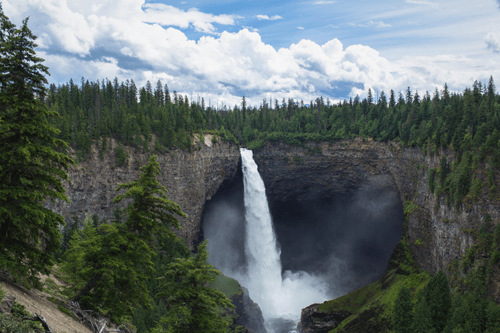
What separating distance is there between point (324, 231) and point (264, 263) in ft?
52.8

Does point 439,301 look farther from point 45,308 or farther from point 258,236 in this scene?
point 258,236

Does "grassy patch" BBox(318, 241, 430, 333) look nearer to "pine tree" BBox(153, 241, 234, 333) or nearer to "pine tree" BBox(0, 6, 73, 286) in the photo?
"pine tree" BBox(153, 241, 234, 333)

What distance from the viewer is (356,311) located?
2078 inches

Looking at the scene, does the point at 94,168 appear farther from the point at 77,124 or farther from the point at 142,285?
the point at 142,285

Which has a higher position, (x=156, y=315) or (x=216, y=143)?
(x=216, y=143)

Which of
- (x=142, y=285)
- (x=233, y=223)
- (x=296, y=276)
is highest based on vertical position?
(x=142, y=285)

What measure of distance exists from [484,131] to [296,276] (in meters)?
46.3

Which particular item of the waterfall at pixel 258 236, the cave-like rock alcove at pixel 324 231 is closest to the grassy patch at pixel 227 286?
the cave-like rock alcove at pixel 324 231

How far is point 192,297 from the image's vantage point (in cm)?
1598

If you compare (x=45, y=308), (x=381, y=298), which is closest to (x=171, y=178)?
(x=381, y=298)

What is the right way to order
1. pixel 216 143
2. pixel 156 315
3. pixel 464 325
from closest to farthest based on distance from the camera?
pixel 464 325
pixel 156 315
pixel 216 143

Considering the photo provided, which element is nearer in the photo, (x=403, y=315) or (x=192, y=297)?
(x=192, y=297)

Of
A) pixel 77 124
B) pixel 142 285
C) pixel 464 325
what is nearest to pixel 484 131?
pixel 464 325

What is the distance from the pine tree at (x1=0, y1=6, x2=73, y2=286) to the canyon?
38.1 meters
